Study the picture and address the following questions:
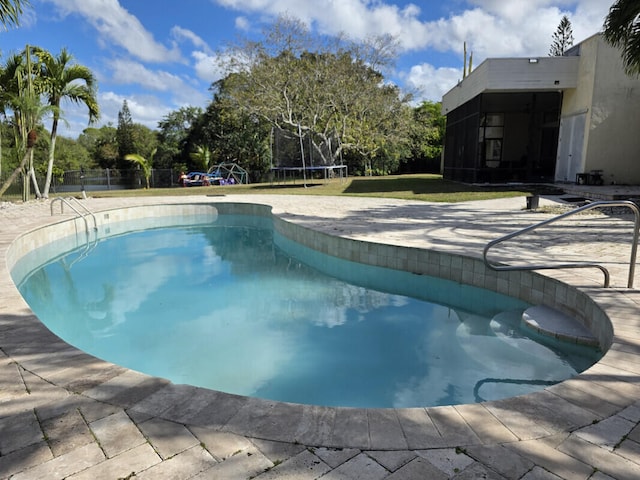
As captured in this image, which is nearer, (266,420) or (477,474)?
(477,474)

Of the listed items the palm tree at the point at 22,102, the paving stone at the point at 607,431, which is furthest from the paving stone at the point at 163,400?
the palm tree at the point at 22,102

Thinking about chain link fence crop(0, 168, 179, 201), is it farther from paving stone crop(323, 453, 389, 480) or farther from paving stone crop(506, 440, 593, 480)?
paving stone crop(506, 440, 593, 480)

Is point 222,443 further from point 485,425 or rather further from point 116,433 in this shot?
point 485,425

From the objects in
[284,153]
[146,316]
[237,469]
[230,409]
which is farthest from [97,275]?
[284,153]

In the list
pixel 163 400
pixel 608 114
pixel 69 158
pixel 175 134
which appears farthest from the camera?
pixel 69 158

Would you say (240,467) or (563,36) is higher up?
(563,36)

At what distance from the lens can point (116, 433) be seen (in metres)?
1.91

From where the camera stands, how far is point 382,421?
201cm

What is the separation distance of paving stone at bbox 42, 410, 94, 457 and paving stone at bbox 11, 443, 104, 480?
0.04m

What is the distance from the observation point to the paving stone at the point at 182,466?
5.36ft

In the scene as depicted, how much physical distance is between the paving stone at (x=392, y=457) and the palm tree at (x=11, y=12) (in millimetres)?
7508

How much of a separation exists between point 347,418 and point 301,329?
2.74 metres

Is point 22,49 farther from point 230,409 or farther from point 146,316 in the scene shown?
point 230,409

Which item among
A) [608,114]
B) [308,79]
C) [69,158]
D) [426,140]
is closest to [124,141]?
[69,158]
